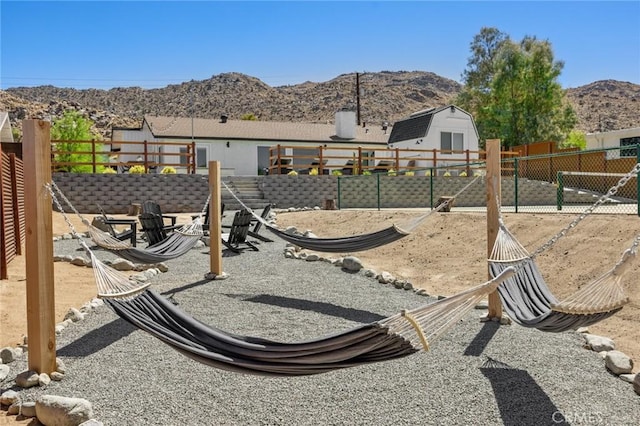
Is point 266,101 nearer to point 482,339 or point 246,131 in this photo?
point 246,131

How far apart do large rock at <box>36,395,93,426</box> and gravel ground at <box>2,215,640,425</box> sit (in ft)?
0.42

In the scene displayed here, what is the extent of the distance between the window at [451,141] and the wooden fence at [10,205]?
60.3ft

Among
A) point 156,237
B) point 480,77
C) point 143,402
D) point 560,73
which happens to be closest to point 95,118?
point 480,77

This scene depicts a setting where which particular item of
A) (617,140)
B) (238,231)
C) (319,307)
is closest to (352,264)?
(319,307)

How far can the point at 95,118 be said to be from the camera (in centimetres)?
5962

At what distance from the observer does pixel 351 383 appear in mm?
3473

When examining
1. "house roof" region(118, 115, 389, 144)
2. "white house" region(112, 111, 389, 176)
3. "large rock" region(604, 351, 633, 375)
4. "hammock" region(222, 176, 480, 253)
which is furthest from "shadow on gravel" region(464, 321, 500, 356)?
"house roof" region(118, 115, 389, 144)

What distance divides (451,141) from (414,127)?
5.79 ft

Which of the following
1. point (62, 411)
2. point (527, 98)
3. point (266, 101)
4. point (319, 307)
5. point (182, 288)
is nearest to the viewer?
point (62, 411)

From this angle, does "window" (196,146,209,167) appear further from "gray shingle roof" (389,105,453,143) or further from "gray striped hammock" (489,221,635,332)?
"gray striped hammock" (489,221,635,332)

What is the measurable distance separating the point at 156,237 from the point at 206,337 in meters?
5.06

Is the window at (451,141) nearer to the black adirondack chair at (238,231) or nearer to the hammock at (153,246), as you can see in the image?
the black adirondack chair at (238,231)

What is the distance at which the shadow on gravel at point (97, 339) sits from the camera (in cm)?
411

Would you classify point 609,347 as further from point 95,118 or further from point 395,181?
point 95,118
